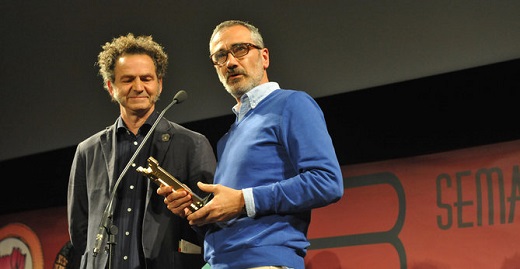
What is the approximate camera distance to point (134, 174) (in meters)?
2.66

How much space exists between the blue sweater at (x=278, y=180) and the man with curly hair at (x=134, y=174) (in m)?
0.42

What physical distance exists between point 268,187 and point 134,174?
0.80 metres

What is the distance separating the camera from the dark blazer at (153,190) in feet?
8.30

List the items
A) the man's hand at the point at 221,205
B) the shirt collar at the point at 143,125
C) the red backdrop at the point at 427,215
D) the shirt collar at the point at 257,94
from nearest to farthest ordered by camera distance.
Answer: the man's hand at the point at 221,205
the shirt collar at the point at 257,94
the shirt collar at the point at 143,125
the red backdrop at the point at 427,215

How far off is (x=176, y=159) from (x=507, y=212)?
1642 mm

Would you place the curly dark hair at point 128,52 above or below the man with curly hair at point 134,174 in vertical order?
above

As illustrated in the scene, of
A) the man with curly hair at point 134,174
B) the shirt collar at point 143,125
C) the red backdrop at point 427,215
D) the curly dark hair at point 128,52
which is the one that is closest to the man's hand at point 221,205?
the man with curly hair at point 134,174

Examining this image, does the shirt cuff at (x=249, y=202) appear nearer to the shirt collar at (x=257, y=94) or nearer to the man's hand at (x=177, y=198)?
the man's hand at (x=177, y=198)

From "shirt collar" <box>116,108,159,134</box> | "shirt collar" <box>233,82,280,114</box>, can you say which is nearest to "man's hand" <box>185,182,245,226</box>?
"shirt collar" <box>233,82,280,114</box>

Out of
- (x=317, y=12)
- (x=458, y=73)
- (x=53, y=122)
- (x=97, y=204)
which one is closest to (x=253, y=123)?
(x=97, y=204)

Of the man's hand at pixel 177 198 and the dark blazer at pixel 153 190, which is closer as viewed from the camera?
the man's hand at pixel 177 198

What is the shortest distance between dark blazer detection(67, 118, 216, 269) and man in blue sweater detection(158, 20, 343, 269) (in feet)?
1.01

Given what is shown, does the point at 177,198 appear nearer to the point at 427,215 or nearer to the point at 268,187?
the point at 268,187

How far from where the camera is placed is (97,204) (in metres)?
2.64
